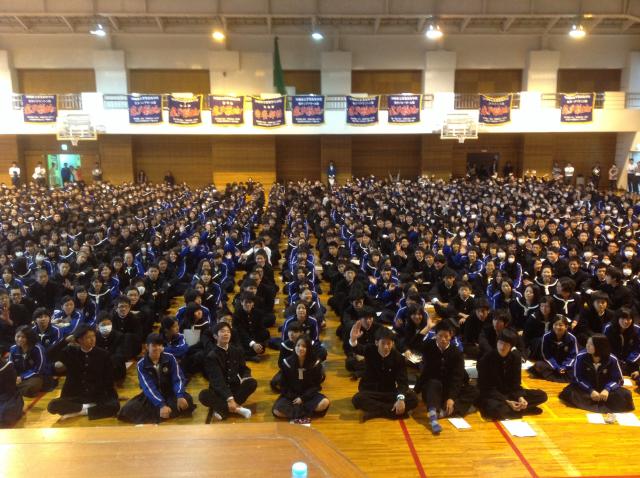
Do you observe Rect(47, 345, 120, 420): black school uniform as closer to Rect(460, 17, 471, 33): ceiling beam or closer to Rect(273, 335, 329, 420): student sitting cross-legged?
Rect(273, 335, 329, 420): student sitting cross-legged

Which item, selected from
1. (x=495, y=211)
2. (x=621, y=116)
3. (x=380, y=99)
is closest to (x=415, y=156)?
(x=380, y=99)

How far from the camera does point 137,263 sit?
1041 cm

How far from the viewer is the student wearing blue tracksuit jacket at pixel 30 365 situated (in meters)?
6.45

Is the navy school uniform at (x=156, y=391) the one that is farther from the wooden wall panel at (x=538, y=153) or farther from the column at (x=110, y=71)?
the wooden wall panel at (x=538, y=153)

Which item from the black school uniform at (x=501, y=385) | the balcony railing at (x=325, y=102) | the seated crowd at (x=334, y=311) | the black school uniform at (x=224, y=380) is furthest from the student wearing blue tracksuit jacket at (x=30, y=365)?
the balcony railing at (x=325, y=102)

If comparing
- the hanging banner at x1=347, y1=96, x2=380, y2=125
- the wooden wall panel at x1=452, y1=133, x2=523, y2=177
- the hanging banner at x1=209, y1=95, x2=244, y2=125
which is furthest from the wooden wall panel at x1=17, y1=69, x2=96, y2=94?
the wooden wall panel at x1=452, y1=133, x2=523, y2=177

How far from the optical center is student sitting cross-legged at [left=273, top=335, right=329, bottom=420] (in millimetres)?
5871

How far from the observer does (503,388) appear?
19.6 ft

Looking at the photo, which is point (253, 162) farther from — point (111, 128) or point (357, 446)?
point (357, 446)

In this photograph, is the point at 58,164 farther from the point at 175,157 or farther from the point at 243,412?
the point at 243,412

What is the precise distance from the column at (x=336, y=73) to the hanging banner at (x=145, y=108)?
8.13 m

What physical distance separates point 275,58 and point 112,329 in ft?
68.1

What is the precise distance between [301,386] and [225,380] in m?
0.90

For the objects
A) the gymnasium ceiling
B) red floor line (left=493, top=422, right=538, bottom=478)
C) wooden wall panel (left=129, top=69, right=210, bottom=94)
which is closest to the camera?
red floor line (left=493, top=422, right=538, bottom=478)
